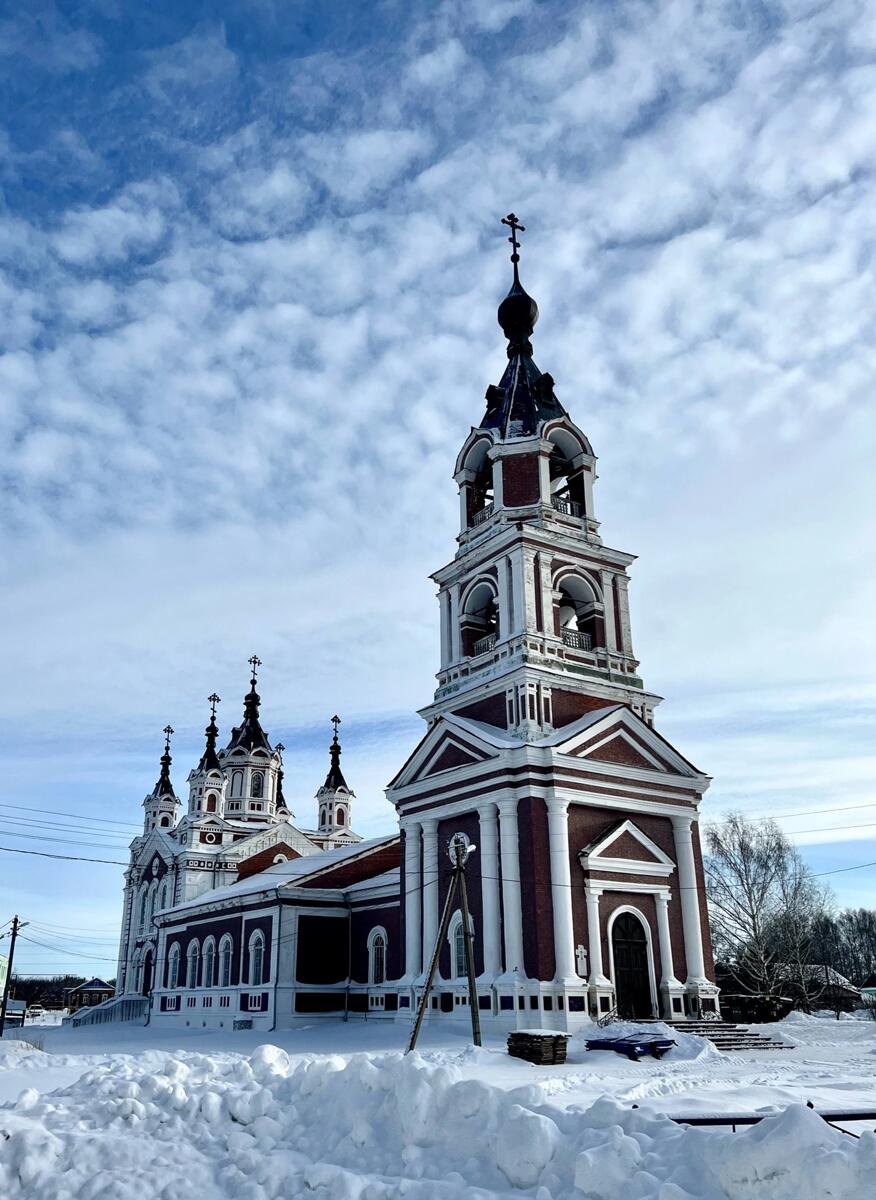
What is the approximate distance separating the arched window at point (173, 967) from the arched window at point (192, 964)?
3.95ft

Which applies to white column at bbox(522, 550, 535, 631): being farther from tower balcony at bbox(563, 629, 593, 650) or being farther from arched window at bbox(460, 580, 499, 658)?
arched window at bbox(460, 580, 499, 658)

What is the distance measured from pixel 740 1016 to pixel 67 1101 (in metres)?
23.3

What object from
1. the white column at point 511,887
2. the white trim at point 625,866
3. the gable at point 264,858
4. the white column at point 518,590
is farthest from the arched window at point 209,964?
the white column at point 518,590

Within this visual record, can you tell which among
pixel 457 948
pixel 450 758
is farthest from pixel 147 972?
pixel 450 758

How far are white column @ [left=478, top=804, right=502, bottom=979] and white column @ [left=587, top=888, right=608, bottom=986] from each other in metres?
2.15

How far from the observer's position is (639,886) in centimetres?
2500

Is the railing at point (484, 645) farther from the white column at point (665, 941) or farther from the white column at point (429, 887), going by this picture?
the white column at point (665, 941)

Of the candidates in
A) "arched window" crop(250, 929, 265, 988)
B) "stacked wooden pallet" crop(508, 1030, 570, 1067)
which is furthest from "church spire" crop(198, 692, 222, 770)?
"stacked wooden pallet" crop(508, 1030, 570, 1067)

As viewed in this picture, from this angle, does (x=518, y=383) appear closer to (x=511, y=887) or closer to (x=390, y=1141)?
(x=511, y=887)

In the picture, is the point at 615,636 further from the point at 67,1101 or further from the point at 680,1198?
the point at 680,1198

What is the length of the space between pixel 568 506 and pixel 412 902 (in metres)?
12.3

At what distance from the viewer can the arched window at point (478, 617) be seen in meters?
29.5

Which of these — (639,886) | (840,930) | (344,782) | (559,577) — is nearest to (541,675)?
(559,577)

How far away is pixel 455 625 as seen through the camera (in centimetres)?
3006
